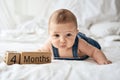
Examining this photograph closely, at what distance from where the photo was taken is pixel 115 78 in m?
0.79

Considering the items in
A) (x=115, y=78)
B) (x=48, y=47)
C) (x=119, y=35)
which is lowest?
(x=115, y=78)

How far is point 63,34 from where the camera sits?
983 mm

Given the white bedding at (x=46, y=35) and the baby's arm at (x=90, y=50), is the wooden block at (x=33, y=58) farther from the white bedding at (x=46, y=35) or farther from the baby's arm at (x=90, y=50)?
the baby's arm at (x=90, y=50)

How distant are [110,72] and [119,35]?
0.79m

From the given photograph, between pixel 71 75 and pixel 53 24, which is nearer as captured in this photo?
pixel 71 75

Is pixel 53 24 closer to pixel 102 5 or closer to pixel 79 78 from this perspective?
pixel 79 78

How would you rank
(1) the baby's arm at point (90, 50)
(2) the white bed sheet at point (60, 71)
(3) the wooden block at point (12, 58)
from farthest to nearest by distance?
(1) the baby's arm at point (90, 50)
(3) the wooden block at point (12, 58)
(2) the white bed sheet at point (60, 71)

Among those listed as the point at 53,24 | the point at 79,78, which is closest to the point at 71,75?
the point at 79,78

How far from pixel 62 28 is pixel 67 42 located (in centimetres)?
7

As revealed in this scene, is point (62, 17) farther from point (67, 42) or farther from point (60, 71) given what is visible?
point (60, 71)

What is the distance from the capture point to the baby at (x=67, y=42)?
974 millimetres

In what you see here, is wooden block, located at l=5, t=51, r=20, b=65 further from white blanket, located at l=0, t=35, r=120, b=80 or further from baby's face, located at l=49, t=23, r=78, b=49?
baby's face, located at l=49, t=23, r=78, b=49

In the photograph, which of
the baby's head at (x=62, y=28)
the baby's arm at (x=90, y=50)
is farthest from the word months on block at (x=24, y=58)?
the baby's arm at (x=90, y=50)

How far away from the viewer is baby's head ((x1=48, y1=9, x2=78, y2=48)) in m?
0.97
